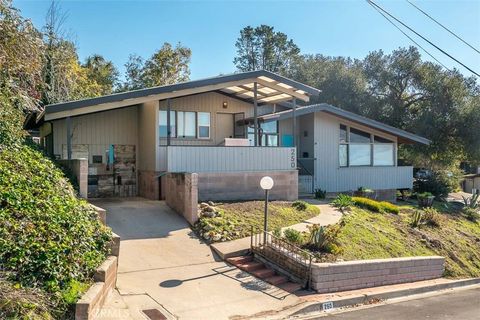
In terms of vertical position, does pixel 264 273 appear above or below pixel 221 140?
below

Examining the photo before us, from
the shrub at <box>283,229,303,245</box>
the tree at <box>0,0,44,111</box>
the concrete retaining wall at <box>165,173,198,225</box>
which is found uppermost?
the tree at <box>0,0,44,111</box>

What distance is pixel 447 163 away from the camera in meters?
30.2

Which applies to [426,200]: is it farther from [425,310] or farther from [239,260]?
[239,260]

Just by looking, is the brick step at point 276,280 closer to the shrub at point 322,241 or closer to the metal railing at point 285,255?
the metal railing at point 285,255

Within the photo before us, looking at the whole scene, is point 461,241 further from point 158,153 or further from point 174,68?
point 174,68

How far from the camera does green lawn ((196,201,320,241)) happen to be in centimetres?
1103

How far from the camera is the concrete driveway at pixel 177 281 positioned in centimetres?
702

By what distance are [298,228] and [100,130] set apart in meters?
8.91

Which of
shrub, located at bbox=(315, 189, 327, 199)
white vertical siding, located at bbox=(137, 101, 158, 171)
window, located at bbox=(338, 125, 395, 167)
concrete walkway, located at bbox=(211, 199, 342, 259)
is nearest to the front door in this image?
white vertical siding, located at bbox=(137, 101, 158, 171)

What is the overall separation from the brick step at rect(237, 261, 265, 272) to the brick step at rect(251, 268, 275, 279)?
0.13m

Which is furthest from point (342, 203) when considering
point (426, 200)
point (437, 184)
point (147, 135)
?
point (437, 184)

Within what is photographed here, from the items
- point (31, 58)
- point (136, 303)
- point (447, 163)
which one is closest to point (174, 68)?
point (447, 163)

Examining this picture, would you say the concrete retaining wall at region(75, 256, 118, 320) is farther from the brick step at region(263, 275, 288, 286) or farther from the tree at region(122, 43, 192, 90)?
the tree at region(122, 43, 192, 90)

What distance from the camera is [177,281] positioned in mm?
8227
